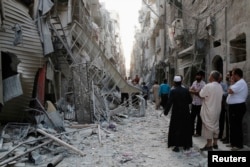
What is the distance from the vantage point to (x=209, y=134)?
→ 636 cm

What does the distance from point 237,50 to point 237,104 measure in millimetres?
2516

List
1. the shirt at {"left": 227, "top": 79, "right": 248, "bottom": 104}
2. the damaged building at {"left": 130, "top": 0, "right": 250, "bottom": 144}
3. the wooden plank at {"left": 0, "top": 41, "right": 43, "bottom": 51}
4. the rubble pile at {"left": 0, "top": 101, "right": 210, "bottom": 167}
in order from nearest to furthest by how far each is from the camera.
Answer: the rubble pile at {"left": 0, "top": 101, "right": 210, "bottom": 167}, the shirt at {"left": 227, "top": 79, "right": 248, "bottom": 104}, the damaged building at {"left": 130, "top": 0, "right": 250, "bottom": 144}, the wooden plank at {"left": 0, "top": 41, "right": 43, "bottom": 51}

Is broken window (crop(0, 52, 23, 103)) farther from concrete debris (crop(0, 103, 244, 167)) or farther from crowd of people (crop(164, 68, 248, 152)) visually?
crowd of people (crop(164, 68, 248, 152))

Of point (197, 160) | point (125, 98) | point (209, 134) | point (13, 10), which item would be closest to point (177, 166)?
point (197, 160)

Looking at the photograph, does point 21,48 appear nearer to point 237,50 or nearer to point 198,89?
point 198,89

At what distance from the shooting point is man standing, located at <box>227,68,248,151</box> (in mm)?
6168

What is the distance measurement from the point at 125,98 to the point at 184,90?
8379 mm

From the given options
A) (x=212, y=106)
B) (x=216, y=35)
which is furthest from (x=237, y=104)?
(x=216, y=35)

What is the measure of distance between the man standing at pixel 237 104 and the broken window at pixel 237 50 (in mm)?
1785

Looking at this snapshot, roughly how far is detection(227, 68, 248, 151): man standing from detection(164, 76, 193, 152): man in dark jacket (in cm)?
93

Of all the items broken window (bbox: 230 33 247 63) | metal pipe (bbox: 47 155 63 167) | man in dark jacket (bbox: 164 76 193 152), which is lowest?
metal pipe (bbox: 47 155 63 167)

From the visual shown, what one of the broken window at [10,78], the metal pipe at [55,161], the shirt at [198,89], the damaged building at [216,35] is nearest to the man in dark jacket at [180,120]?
the shirt at [198,89]

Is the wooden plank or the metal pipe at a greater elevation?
the wooden plank

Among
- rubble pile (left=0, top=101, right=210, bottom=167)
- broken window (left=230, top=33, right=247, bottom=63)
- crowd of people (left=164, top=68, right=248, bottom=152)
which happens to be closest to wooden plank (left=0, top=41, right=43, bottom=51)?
rubble pile (left=0, top=101, right=210, bottom=167)
